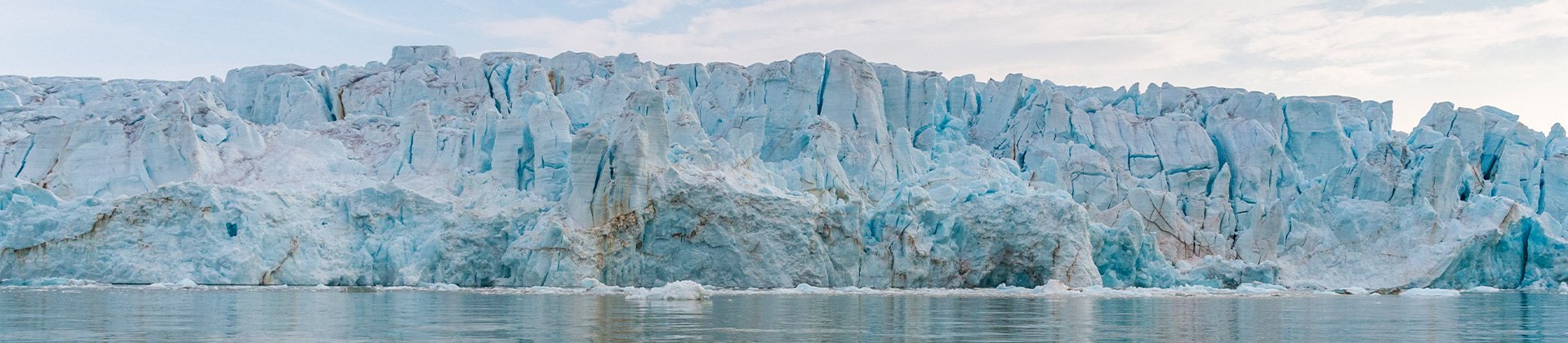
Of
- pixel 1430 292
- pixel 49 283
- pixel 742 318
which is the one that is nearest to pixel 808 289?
pixel 742 318

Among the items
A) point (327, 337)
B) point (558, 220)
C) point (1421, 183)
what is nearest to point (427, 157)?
point (558, 220)

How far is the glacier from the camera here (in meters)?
35.0

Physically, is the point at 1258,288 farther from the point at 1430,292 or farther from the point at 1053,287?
the point at 1053,287

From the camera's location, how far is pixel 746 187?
36.8 m

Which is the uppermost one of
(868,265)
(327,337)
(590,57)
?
(590,57)

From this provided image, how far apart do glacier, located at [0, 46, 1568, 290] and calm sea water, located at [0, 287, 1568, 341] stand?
654cm

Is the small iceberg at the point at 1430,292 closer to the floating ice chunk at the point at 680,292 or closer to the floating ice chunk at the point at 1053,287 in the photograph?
the floating ice chunk at the point at 1053,287

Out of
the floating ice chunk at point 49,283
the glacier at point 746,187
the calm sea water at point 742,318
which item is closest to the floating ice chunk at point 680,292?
the calm sea water at point 742,318

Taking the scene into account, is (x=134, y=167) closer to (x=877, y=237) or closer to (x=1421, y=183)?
(x=877, y=237)

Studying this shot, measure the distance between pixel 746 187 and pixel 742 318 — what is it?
18.4 meters

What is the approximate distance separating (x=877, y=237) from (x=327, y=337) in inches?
979

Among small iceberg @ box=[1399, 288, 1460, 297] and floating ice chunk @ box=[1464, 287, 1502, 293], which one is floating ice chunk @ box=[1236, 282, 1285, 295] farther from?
floating ice chunk @ box=[1464, 287, 1502, 293]

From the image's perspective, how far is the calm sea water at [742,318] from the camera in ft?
48.1

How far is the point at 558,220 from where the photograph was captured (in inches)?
1377
